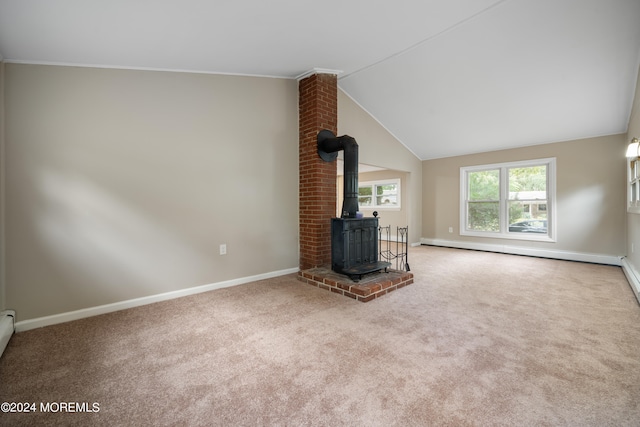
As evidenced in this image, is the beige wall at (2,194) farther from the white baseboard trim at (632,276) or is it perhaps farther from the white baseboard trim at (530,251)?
the white baseboard trim at (530,251)

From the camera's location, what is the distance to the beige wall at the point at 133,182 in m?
2.39

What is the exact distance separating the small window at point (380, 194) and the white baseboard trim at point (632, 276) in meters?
4.46

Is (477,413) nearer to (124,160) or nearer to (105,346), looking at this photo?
(105,346)

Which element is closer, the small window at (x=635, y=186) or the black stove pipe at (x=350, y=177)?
the small window at (x=635, y=186)

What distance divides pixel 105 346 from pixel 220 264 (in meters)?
1.47

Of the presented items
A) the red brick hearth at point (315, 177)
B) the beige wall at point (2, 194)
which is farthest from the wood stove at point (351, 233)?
the beige wall at point (2, 194)

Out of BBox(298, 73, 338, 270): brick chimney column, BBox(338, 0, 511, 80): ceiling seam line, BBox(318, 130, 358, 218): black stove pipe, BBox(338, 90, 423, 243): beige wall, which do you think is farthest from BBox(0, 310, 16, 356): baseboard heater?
BBox(338, 0, 511, 80): ceiling seam line

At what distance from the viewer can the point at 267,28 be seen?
2604mm

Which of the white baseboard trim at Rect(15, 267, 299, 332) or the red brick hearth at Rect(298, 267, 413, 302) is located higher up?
the red brick hearth at Rect(298, 267, 413, 302)

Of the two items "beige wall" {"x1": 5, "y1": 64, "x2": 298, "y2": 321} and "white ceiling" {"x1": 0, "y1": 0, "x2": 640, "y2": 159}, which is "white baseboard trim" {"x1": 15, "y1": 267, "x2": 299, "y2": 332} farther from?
"white ceiling" {"x1": 0, "y1": 0, "x2": 640, "y2": 159}

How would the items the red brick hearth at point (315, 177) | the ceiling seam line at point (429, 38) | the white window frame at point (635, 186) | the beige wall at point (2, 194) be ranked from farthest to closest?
the red brick hearth at point (315, 177)
the white window frame at point (635, 186)
the ceiling seam line at point (429, 38)
the beige wall at point (2, 194)

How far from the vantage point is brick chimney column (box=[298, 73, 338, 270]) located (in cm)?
399

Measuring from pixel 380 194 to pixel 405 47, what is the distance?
5247mm

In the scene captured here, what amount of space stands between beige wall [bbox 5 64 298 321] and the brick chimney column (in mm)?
363
